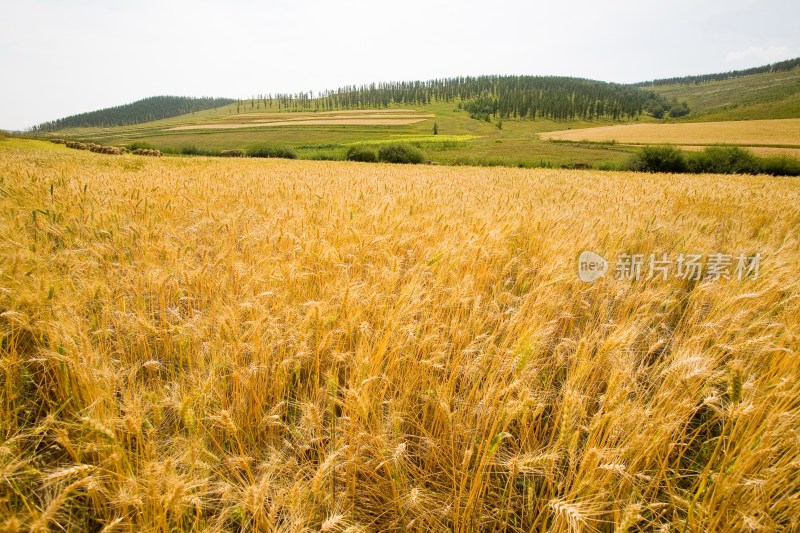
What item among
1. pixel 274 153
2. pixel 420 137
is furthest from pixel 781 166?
pixel 420 137

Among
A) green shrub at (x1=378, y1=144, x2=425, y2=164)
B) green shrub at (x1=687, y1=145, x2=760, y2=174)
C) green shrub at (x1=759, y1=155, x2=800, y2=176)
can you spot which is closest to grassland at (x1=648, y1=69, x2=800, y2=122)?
green shrub at (x1=759, y1=155, x2=800, y2=176)

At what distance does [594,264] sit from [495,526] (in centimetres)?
246

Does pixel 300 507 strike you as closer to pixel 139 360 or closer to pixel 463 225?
pixel 139 360

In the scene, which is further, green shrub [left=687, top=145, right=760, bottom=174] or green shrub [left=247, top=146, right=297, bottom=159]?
green shrub [left=247, top=146, right=297, bottom=159]

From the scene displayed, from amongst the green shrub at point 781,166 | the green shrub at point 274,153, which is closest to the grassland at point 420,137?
the green shrub at point 274,153

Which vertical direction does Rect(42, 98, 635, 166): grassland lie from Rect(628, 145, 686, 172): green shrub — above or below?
above

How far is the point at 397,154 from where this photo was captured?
4006 centimetres

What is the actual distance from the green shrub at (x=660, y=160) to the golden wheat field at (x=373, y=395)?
35128mm

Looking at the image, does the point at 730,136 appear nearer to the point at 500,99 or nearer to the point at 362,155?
the point at 362,155

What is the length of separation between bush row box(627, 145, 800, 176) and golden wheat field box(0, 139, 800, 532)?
35418mm

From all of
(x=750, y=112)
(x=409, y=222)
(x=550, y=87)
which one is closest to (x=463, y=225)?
(x=409, y=222)

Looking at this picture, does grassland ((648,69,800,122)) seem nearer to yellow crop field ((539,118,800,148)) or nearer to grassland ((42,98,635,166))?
yellow crop field ((539,118,800,148))

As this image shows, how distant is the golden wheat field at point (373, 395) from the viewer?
3.94 feet

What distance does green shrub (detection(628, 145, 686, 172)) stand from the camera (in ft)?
100
